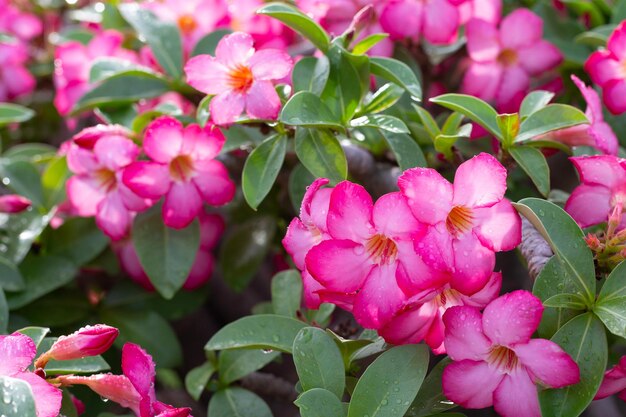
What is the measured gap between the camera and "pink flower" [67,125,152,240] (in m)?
1.16

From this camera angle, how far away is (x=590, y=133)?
1.05 metres

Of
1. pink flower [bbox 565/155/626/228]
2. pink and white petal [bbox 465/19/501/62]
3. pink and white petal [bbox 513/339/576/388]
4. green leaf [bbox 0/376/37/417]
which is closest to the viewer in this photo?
green leaf [bbox 0/376/37/417]

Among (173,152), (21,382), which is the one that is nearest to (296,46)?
(173,152)

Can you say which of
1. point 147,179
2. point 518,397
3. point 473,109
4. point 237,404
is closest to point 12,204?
point 147,179

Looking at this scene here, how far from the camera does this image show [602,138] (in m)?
1.05

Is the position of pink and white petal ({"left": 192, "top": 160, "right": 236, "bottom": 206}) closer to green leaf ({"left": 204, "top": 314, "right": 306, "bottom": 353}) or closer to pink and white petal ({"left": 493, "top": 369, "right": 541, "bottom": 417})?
green leaf ({"left": 204, "top": 314, "right": 306, "bottom": 353})

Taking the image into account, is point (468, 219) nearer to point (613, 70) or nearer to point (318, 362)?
point (318, 362)

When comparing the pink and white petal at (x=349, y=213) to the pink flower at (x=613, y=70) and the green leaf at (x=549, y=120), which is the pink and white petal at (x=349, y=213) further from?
the pink flower at (x=613, y=70)

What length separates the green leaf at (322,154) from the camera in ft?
3.24

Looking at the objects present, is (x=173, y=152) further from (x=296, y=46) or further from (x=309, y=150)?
(x=296, y=46)

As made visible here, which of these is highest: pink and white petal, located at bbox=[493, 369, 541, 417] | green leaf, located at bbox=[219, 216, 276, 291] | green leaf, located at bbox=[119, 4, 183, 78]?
green leaf, located at bbox=[119, 4, 183, 78]

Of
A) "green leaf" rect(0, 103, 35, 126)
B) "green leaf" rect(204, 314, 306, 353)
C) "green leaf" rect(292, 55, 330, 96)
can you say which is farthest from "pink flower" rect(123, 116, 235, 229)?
"green leaf" rect(0, 103, 35, 126)

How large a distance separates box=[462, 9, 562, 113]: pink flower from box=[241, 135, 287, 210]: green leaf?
0.43m

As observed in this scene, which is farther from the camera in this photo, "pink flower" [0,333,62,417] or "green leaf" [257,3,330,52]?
"green leaf" [257,3,330,52]
